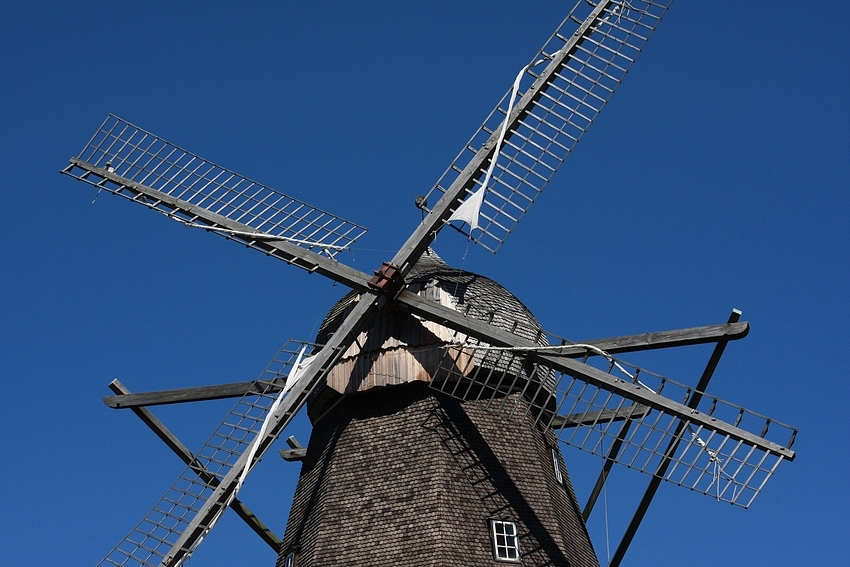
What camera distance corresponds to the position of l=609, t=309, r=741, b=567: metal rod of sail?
15430mm

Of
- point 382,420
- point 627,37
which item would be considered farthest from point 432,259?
point 627,37

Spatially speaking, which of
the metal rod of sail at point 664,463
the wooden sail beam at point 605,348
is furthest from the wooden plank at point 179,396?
the metal rod of sail at point 664,463

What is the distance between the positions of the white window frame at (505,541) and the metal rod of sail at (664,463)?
5.85ft

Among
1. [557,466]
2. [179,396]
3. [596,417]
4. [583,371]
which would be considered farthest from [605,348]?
[179,396]

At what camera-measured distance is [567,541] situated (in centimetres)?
1591

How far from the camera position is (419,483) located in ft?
51.9

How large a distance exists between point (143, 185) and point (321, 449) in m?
4.53

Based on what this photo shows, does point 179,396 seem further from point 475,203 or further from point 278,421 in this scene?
point 475,203

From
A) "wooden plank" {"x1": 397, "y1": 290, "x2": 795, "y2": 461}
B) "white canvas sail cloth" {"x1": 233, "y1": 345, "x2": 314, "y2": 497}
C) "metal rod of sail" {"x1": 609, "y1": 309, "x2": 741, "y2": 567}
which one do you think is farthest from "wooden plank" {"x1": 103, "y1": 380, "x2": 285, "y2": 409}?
"metal rod of sail" {"x1": 609, "y1": 309, "x2": 741, "y2": 567}

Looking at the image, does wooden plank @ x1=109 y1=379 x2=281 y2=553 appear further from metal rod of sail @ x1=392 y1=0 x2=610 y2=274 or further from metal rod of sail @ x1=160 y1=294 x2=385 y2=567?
metal rod of sail @ x1=392 y1=0 x2=610 y2=274

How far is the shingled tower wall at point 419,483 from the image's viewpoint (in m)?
15.4

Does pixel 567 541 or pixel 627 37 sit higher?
pixel 627 37

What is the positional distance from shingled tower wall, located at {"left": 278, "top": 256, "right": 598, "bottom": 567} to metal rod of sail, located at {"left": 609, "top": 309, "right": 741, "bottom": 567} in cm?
49

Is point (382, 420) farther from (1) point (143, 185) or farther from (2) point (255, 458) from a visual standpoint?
(1) point (143, 185)
